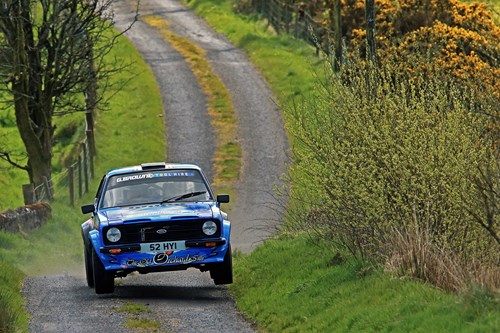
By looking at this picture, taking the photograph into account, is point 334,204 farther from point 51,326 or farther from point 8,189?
point 8,189

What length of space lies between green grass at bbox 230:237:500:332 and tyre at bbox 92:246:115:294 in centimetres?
183

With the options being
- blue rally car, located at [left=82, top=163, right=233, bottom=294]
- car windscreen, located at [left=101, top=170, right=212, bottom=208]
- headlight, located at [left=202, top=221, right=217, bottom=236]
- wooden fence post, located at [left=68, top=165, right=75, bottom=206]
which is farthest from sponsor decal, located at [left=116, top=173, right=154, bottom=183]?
wooden fence post, located at [left=68, top=165, right=75, bottom=206]

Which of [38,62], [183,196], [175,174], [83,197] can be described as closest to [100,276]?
[183,196]

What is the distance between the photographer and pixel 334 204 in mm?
15422

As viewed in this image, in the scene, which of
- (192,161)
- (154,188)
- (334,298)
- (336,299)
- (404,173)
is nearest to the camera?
(336,299)

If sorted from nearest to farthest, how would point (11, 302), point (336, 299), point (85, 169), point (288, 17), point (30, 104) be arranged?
point (336, 299) → point (11, 302) → point (30, 104) → point (85, 169) → point (288, 17)

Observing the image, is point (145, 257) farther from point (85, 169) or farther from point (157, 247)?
point (85, 169)

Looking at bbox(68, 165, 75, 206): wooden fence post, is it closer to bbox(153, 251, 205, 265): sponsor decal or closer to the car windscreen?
the car windscreen

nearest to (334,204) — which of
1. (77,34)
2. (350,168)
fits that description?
(350,168)

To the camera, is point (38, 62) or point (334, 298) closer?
point (334, 298)

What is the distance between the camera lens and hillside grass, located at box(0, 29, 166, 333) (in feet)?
60.0

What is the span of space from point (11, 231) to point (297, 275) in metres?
11.3

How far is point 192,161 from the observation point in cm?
3928

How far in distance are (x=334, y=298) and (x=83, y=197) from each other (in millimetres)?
20939
